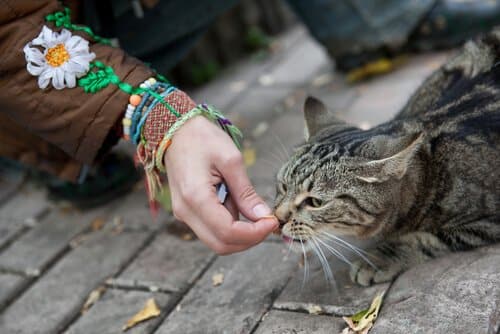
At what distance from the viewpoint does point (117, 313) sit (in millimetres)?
2234

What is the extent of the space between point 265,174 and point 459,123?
1.11 meters

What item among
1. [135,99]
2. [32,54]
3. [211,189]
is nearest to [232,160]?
[211,189]

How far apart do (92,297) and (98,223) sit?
59 centimetres

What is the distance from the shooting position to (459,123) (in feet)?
6.66

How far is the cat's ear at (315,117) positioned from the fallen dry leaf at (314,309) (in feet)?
2.08

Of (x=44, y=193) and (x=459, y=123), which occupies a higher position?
(x=44, y=193)

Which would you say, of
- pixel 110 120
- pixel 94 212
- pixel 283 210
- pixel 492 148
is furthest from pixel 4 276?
pixel 492 148

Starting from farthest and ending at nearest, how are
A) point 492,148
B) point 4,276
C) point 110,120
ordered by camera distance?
point 4,276 < point 492,148 < point 110,120

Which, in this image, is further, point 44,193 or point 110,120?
point 44,193

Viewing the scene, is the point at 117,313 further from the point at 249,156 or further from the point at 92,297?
the point at 249,156

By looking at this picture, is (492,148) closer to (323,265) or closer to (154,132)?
(323,265)

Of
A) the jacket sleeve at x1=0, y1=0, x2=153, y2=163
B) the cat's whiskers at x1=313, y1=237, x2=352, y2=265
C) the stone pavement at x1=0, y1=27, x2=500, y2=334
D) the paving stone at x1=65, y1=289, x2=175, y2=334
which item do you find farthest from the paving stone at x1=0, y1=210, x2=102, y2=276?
the cat's whiskers at x1=313, y1=237, x2=352, y2=265

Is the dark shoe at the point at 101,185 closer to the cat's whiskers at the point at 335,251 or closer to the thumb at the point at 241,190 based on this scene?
the cat's whiskers at the point at 335,251

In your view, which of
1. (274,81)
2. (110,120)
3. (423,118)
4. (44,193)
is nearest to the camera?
(110,120)
